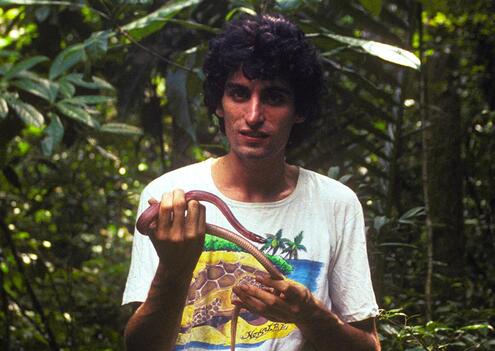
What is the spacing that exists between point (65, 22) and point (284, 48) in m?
2.32

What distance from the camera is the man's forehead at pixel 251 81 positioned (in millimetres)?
1992

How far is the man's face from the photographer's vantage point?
1.96 metres

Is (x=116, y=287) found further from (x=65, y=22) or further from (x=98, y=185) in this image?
(x=65, y=22)

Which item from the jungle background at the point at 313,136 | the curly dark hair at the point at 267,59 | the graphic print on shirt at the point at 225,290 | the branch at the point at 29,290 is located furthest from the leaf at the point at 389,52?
the branch at the point at 29,290

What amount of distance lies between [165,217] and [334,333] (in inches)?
20.2

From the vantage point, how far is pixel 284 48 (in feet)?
6.73

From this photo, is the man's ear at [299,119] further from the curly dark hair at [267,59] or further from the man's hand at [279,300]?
the man's hand at [279,300]

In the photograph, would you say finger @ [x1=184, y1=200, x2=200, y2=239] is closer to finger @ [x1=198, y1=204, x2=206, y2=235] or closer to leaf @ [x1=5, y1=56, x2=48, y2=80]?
finger @ [x1=198, y1=204, x2=206, y2=235]

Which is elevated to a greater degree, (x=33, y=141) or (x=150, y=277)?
(x=33, y=141)

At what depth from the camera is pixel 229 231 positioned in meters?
1.80

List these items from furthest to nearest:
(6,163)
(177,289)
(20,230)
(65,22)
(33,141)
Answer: (33,141) → (20,230) → (65,22) → (6,163) → (177,289)

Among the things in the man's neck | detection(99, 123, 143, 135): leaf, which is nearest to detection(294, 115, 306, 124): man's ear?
the man's neck

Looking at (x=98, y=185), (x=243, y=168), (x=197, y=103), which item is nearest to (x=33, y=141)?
(x=98, y=185)

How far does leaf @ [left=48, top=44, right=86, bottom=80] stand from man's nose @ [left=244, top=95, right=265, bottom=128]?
1.06 m
